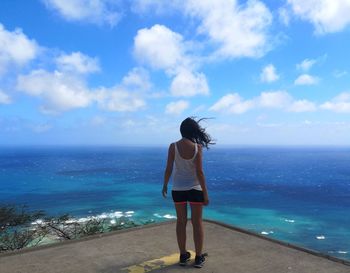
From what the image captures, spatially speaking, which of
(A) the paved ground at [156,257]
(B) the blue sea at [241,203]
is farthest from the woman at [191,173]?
(B) the blue sea at [241,203]

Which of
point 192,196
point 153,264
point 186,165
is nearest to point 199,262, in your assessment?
point 153,264

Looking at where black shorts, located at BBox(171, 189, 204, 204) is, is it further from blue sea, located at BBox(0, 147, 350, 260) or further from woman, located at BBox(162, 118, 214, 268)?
blue sea, located at BBox(0, 147, 350, 260)

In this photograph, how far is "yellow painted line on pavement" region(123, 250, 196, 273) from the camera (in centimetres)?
487

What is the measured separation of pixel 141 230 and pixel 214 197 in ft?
145

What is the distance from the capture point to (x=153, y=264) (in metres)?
5.06

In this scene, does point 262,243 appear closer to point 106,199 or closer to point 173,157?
point 173,157

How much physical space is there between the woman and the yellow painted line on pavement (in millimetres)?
444

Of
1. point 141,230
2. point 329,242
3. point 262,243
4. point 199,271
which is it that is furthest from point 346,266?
point 329,242

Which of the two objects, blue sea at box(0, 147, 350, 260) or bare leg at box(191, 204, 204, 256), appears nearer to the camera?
bare leg at box(191, 204, 204, 256)

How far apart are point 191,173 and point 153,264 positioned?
1463 mm

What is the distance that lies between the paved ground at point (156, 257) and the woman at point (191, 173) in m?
0.63

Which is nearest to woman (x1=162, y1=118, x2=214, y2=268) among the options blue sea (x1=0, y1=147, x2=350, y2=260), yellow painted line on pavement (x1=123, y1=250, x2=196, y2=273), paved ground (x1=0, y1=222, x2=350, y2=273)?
yellow painted line on pavement (x1=123, y1=250, x2=196, y2=273)

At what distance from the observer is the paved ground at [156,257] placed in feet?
16.1

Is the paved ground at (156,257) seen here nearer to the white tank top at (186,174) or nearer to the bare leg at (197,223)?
the bare leg at (197,223)
